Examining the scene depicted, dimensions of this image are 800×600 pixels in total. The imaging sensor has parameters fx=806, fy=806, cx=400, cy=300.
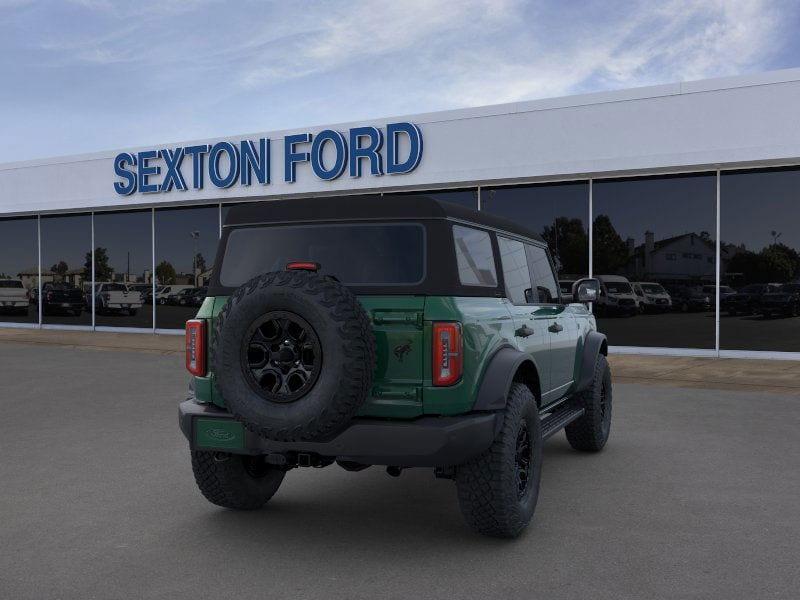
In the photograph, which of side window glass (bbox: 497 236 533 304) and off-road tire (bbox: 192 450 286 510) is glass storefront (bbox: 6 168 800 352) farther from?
off-road tire (bbox: 192 450 286 510)

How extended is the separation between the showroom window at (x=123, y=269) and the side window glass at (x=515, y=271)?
17.8 meters

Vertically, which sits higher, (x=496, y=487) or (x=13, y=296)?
(x=13, y=296)

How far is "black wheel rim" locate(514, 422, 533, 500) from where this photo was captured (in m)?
4.73

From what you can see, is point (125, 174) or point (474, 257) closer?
point (474, 257)

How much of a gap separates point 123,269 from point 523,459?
64.3ft

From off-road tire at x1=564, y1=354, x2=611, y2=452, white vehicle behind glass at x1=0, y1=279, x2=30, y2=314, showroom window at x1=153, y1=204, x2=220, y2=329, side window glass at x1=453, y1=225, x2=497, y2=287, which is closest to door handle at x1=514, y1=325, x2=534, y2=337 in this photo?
side window glass at x1=453, y1=225, x2=497, y2=287

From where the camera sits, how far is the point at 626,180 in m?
15.7

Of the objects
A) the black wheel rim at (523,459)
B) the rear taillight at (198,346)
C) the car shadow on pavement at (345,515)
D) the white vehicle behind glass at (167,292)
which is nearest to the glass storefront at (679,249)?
the white vehicle behind glass at (167,292)

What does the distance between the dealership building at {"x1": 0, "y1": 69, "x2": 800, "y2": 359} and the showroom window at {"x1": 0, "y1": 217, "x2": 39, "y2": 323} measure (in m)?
6.37

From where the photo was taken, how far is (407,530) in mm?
4766

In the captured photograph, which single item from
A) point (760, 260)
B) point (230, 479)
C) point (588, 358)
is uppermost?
point (760, 260)

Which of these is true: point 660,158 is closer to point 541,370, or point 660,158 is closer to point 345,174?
point 345,174

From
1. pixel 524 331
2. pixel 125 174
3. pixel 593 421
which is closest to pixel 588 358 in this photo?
pixel 593 421

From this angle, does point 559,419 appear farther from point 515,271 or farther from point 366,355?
point 366,355
